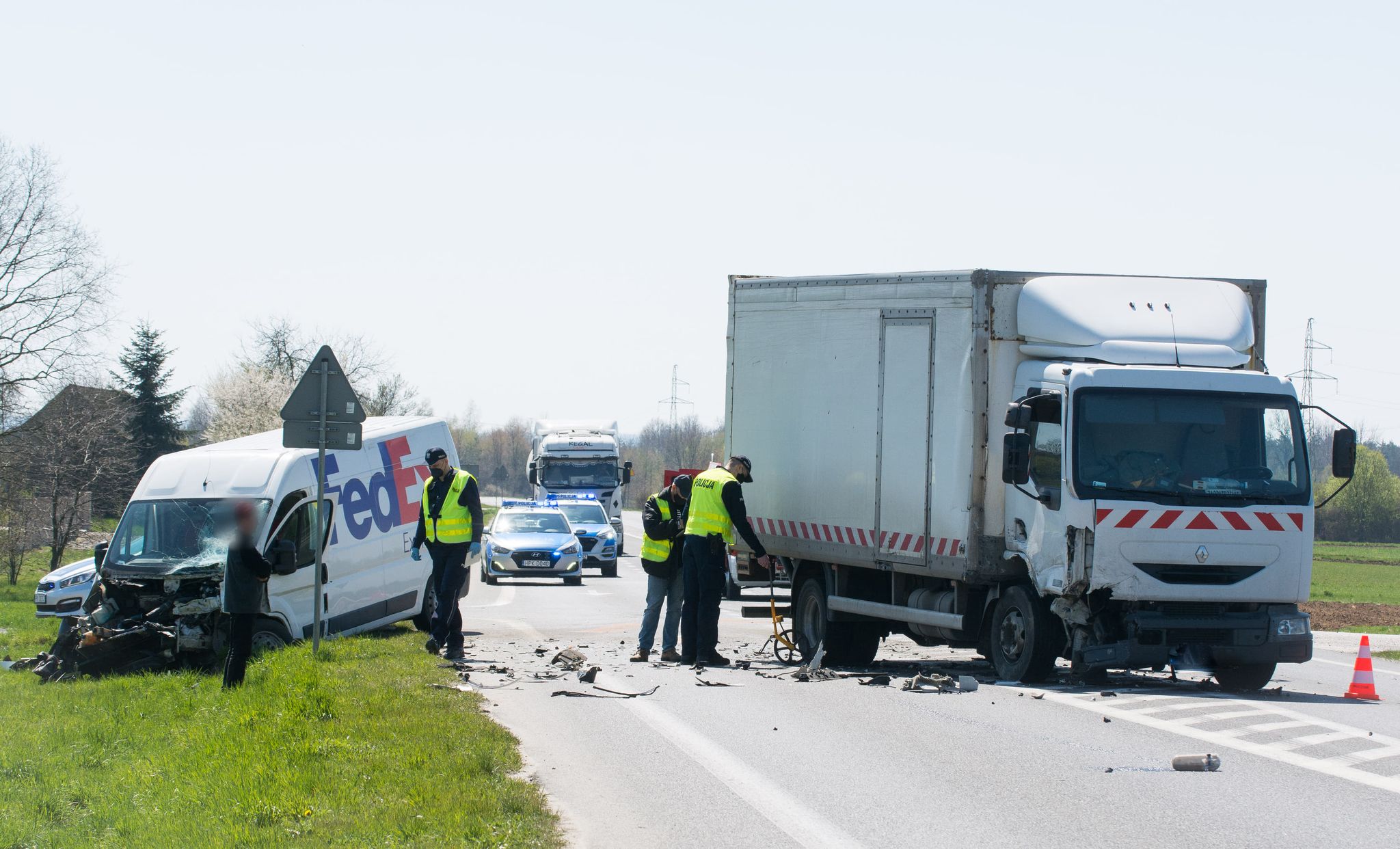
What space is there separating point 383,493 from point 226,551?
8.48 feet

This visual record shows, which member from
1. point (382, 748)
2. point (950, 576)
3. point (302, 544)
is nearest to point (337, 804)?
point (382, 748)

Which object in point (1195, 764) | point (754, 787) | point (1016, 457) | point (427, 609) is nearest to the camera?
point (754, 787)

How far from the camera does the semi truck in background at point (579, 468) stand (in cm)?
3931

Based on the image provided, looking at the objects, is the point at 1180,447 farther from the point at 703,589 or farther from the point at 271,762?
the point at 271,762

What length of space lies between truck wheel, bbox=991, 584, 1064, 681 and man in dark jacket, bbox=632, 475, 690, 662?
10.4 ft

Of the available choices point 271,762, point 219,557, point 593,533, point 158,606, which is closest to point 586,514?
point 593,533

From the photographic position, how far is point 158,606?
13289mm

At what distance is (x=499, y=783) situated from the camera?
286 inches

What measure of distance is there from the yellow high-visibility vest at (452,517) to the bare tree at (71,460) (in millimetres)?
35371

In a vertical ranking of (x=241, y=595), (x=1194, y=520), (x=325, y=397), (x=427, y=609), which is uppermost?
(x=325, y=397)

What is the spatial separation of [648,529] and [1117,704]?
200 inches

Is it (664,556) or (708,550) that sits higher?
(708,550)

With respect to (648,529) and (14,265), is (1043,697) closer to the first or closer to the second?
(648,529)

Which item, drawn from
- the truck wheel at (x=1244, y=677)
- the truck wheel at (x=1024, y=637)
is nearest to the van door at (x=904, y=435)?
the truck wheel at (x=1024, y=637)
